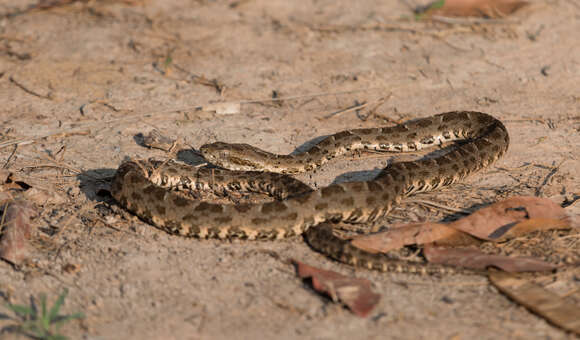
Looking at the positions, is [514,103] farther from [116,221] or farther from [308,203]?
[116,221]

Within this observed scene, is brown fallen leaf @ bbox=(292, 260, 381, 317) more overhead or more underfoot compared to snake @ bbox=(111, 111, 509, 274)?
more overhead

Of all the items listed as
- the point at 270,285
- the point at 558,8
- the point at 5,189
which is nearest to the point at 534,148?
the point at 270,285

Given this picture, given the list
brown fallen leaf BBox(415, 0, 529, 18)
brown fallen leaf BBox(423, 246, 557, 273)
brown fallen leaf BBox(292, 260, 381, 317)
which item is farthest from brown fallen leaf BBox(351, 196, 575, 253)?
brown fallen leaf BBox(415, 0, 529, 18)

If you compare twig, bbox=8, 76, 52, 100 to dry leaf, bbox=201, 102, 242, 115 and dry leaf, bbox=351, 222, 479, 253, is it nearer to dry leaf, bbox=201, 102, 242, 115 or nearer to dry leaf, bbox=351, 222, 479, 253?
dry leaf, bbox=201, 102, 242, 115

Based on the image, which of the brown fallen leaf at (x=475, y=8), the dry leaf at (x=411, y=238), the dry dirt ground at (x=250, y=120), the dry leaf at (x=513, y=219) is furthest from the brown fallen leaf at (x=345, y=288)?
the brown fallen leaf at (x=475, y=8)

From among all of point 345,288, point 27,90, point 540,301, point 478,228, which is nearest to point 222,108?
point 27,90
